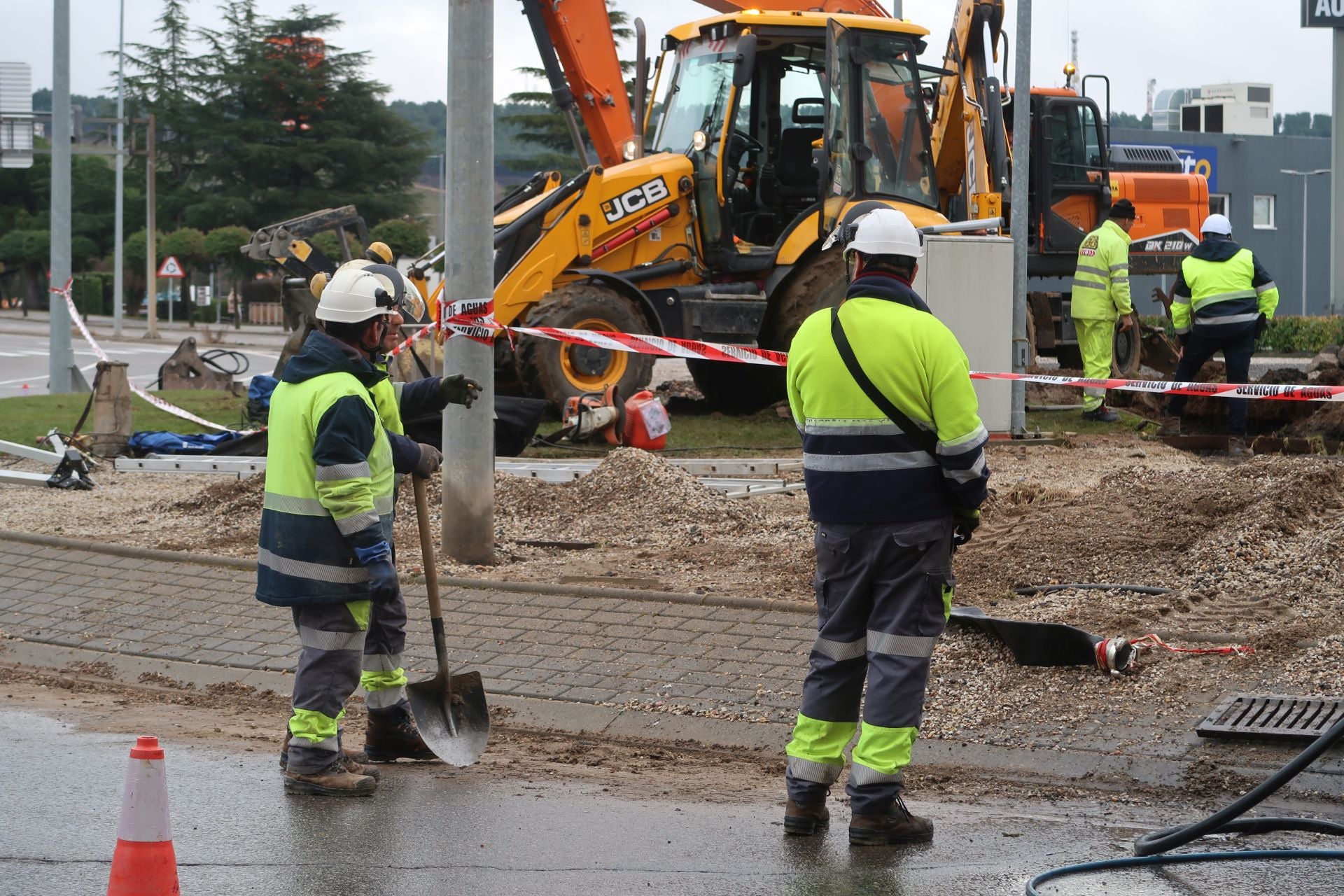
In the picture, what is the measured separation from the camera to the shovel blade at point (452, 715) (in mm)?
6238

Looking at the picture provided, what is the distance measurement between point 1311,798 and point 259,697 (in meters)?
4.43

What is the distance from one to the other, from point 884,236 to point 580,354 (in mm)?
10535

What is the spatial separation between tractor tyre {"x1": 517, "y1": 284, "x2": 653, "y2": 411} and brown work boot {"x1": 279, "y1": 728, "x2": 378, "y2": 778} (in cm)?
894

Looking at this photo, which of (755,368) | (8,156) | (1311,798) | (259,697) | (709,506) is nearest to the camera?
(1311,798)

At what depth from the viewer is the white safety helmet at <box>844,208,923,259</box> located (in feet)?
17.8

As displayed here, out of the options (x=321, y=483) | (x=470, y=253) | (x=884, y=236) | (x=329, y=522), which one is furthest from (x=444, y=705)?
(x=470, y=253)

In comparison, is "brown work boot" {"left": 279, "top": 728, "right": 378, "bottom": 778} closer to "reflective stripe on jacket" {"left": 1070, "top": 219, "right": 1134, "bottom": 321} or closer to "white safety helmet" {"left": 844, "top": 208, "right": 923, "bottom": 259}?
"white safety helmet" {"left": 844, "top": 208, "right": 923, "bottom": 259}

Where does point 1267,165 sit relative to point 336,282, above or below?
above

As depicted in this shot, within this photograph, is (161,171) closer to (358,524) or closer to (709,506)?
(709,506)

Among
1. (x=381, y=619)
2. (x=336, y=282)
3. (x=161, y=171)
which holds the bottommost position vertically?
(x=381, y=619)

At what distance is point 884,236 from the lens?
5.43m

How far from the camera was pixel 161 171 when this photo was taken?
6644cm

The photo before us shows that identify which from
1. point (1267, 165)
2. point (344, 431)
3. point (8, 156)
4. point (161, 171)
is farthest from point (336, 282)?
point (161, 171)

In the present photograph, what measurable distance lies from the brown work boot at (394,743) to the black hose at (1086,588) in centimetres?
346
